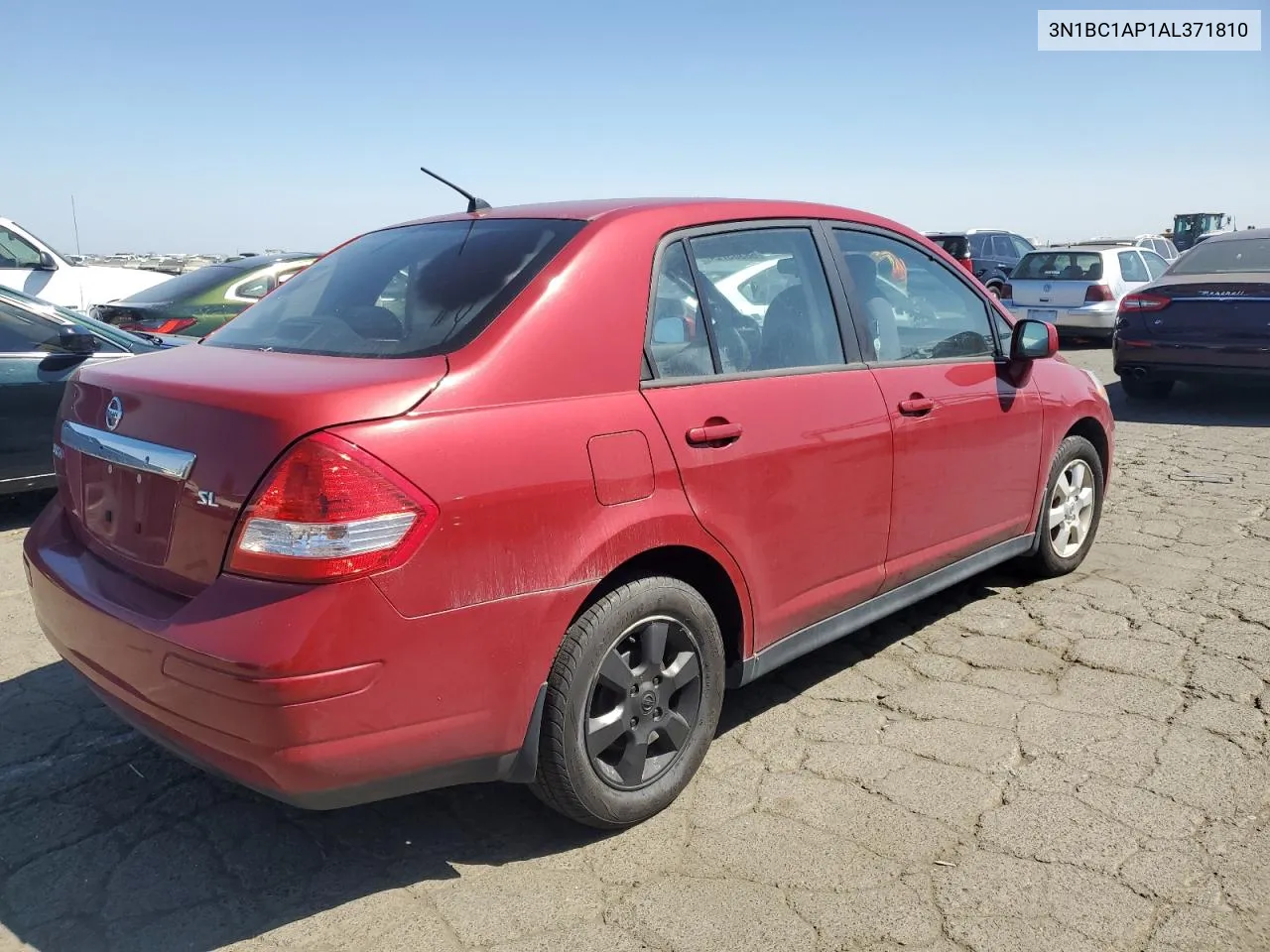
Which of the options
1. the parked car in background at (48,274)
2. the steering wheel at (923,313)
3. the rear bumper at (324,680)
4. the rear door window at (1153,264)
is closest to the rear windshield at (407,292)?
the rear bumper at (324,680)

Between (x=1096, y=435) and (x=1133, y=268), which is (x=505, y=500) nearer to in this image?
(x=1096, y=435)

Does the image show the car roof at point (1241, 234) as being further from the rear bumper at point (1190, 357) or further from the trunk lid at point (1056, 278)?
the trunk lid at point (1056, 278)

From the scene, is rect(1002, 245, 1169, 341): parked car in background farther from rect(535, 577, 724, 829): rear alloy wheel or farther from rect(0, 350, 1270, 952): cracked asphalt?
rect(535, 577, 724, 829): rear alloy wheel

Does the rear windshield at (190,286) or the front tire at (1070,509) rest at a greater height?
the rear windshield at (190,286)

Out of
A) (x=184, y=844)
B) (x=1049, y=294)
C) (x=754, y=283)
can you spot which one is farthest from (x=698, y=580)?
(x=1049, y=294)

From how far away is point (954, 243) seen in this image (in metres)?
21.5

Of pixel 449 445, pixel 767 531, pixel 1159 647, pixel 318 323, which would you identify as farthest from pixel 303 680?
pixel 1159 647

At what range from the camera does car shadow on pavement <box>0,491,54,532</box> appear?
6080 millimetres

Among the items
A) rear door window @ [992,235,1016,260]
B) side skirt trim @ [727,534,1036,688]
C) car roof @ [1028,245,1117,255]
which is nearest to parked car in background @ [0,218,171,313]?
side skirt trim @ [727,534,1036,688]

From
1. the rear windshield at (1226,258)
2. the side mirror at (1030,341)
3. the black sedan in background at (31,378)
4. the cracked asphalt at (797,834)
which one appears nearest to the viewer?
the cracked asphalt at (797,834)

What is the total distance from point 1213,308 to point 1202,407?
1.52m

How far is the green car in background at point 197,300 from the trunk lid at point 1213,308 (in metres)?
7.35

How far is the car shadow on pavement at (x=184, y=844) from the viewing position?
252cm

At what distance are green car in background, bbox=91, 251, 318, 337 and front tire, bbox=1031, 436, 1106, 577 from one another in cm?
594
